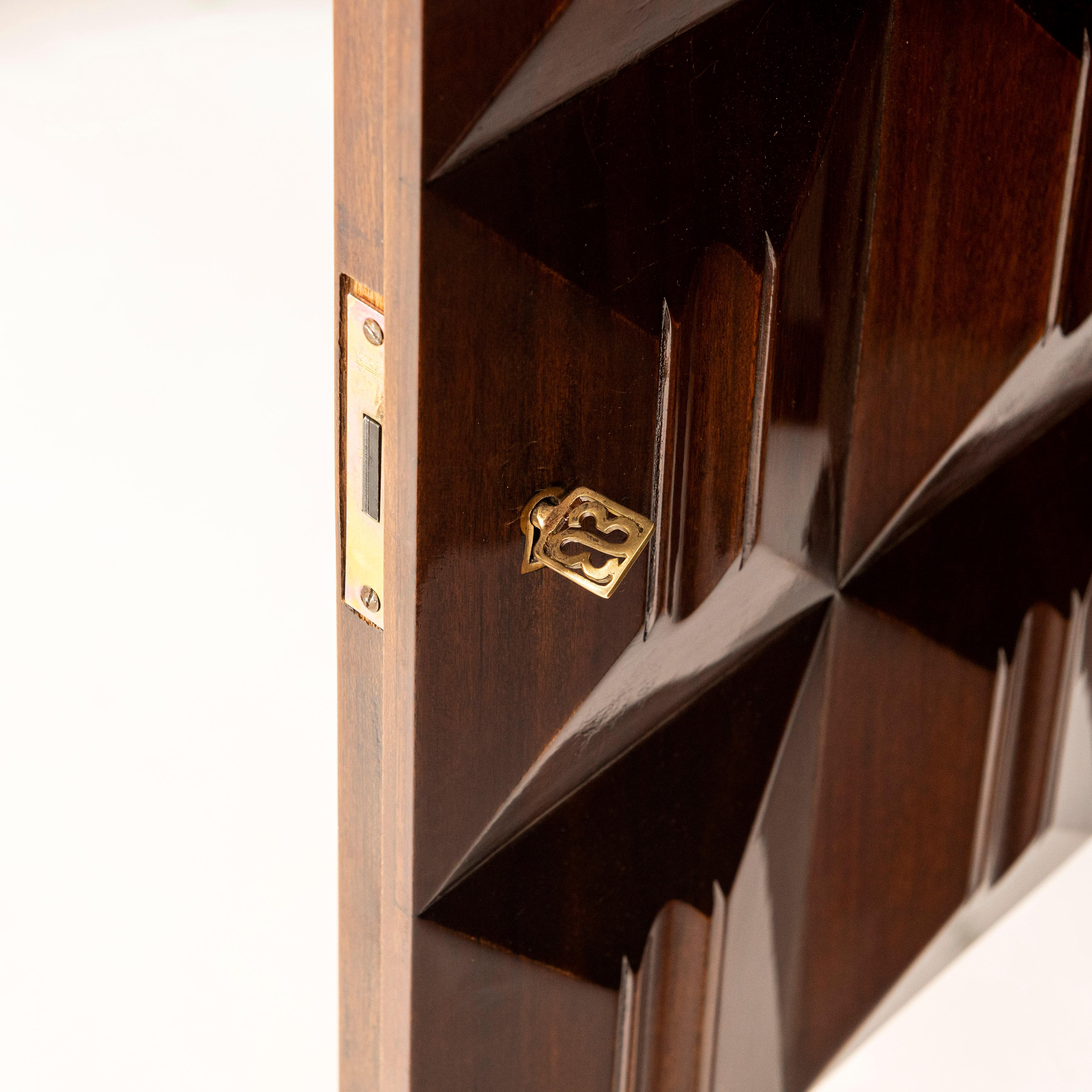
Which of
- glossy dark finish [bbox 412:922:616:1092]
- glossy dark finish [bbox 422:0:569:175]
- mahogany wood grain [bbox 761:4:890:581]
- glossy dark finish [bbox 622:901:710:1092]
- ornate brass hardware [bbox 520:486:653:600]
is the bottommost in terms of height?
glossy dark finish [bbox 412:922:616:1092]

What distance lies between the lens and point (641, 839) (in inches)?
37.0

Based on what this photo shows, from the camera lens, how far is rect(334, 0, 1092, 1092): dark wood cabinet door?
2.21 ft

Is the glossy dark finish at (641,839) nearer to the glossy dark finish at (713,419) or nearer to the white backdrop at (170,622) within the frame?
the glossy dark finish at (713,419)

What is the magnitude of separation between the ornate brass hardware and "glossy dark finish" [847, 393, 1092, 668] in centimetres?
33

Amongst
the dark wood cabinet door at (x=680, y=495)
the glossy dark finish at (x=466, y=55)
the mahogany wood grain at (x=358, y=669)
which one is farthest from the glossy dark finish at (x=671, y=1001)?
the glossy dark finish at (x=466, y=55)

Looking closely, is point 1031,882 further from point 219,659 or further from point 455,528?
point 455,528

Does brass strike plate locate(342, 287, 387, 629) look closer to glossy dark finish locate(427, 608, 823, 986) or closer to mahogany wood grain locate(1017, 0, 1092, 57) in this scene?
glossy dark finish locate(427, 608, 823, 986)

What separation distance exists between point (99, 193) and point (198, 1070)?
755 millimetres

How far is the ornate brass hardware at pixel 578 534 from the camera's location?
2.42 ft

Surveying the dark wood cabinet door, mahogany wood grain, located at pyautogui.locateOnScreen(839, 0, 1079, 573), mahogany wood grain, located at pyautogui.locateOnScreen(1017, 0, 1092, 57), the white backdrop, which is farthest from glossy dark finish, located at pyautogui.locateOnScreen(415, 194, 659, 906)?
the white backdrop

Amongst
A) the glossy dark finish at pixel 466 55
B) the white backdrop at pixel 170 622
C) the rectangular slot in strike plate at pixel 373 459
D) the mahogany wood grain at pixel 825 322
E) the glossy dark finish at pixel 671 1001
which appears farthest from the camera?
the white backdrop at pixel 170 622

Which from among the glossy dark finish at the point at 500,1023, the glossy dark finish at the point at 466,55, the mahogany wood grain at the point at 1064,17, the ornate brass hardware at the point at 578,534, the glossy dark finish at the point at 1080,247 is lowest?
the glossy dark finish at the point at 500,1023

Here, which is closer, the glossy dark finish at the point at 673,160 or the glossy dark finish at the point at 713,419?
the glossy dark finish at the point at 673,160

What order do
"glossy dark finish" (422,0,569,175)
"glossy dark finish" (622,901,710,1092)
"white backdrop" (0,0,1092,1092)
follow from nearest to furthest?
1. "glossy dark finish" (422,0,569,175)
2. "glossy dark finish" (622,901,710,1092)
3. "white backdrop" (0,0,1092,1092)
